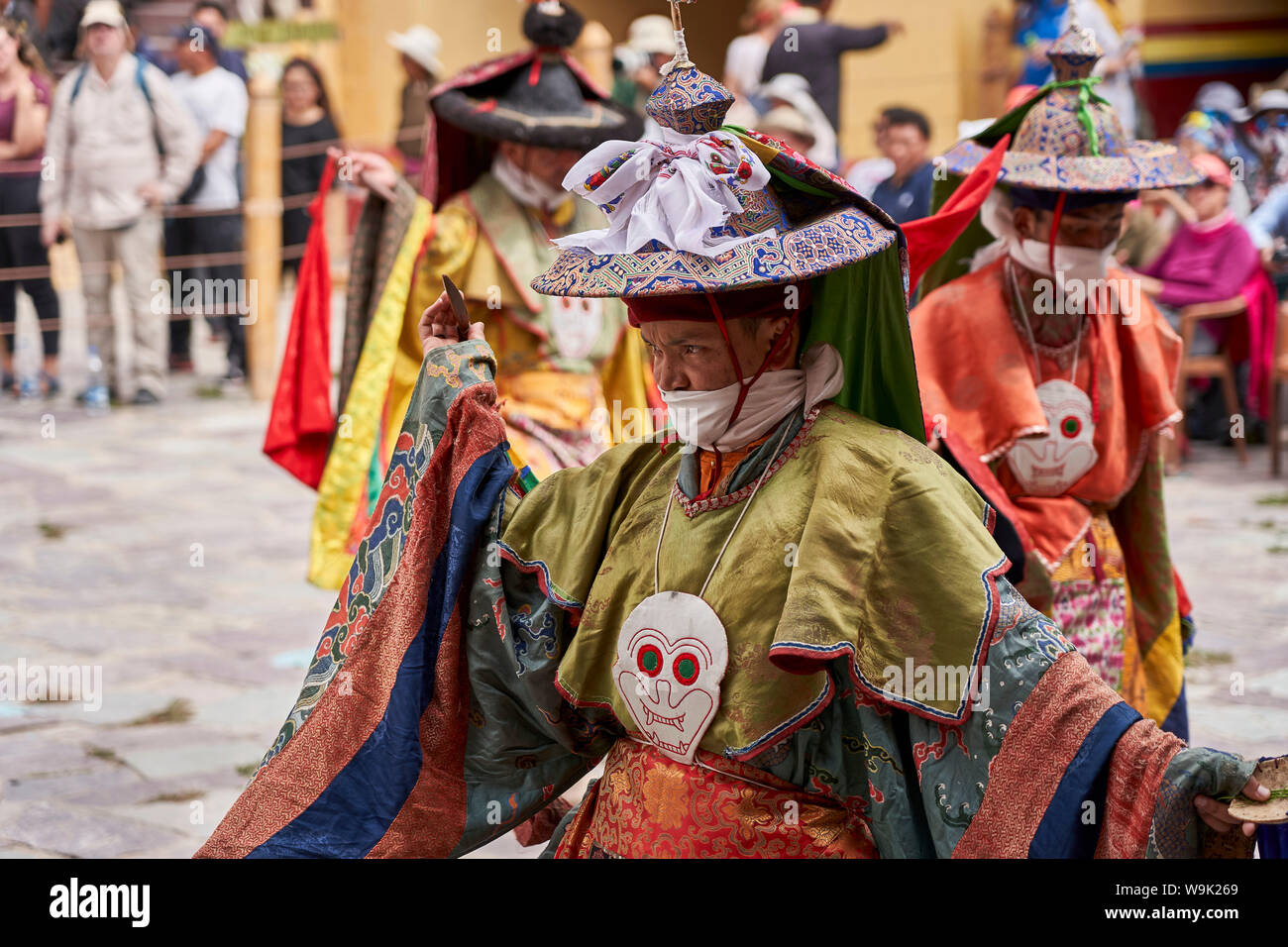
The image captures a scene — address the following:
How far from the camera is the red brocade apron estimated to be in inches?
91.2

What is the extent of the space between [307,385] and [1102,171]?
243 cm

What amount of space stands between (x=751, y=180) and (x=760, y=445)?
401mm

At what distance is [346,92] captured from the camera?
54.9 ft

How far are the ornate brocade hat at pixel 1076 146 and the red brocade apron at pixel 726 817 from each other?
72.0 inches

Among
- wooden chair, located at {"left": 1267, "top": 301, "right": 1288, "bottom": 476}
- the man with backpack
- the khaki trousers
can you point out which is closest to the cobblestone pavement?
wooden chair, located at {"left": 1267, "top": 301, "right": 1288, "bottom": 476}

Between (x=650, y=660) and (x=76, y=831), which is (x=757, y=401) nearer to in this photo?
(x=650, y=660)

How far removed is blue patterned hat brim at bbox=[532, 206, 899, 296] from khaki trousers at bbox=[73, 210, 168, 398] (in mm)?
9057

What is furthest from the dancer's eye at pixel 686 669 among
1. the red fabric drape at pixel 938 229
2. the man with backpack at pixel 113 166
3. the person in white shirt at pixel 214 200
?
the person in white shirt at pixel 214 200

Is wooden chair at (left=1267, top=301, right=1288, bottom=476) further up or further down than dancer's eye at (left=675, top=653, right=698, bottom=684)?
further down

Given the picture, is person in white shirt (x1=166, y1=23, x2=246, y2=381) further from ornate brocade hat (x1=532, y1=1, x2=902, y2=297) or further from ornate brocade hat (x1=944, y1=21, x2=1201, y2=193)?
ornate brocade hat (x1=532, y1=1, x2=902, y2=297)

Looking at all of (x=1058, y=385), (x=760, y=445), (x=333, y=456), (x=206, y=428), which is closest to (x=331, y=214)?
(x=206, y=428)

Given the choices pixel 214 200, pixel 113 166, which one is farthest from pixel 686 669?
pixel 214 200

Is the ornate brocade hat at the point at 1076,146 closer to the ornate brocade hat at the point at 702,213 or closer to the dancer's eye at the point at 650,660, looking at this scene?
the ornate brocade hat at the point at 702,213

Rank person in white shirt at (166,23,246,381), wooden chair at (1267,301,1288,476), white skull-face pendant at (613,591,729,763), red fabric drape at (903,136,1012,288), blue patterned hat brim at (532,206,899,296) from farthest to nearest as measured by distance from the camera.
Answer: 1. person in white shirt at (166,23,246,381)
2. wooden chair at (1267,301,1288,476)
3. red fabric drape at (903,136,1012,288)
4. white skull-face pendant at (613,591,729,763)
5. blue patterned hat brim at (532,206,899,296)
